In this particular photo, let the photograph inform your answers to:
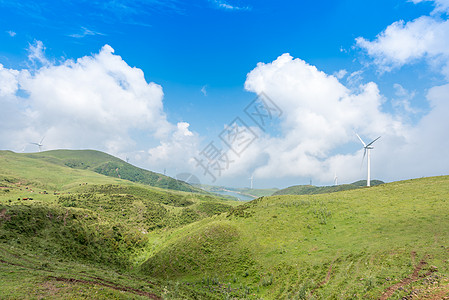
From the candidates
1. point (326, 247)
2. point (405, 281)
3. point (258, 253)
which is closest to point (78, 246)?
point (258, 253)

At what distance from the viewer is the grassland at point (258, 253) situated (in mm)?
18984

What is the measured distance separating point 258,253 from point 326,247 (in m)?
10.3

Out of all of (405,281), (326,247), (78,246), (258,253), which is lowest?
(78,246)

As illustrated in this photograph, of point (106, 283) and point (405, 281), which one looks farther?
point (106, 283)

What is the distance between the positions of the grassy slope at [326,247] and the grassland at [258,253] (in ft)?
0.48

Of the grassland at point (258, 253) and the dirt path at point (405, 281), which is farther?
the grassland at point (258, 253)

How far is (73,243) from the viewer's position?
38.4 m

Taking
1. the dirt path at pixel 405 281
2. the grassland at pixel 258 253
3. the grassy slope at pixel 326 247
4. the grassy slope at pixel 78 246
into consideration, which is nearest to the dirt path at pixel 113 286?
the grassy slope at pixel 78 246

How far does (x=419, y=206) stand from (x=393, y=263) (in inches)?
850

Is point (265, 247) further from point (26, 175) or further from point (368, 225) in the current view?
point (26, 175)

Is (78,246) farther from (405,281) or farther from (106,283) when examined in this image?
(405,281)

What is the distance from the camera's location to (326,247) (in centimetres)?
3042

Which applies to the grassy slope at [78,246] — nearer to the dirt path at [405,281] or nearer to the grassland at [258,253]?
the grassland at [258,253]

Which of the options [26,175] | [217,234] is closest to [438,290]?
[217,234]
